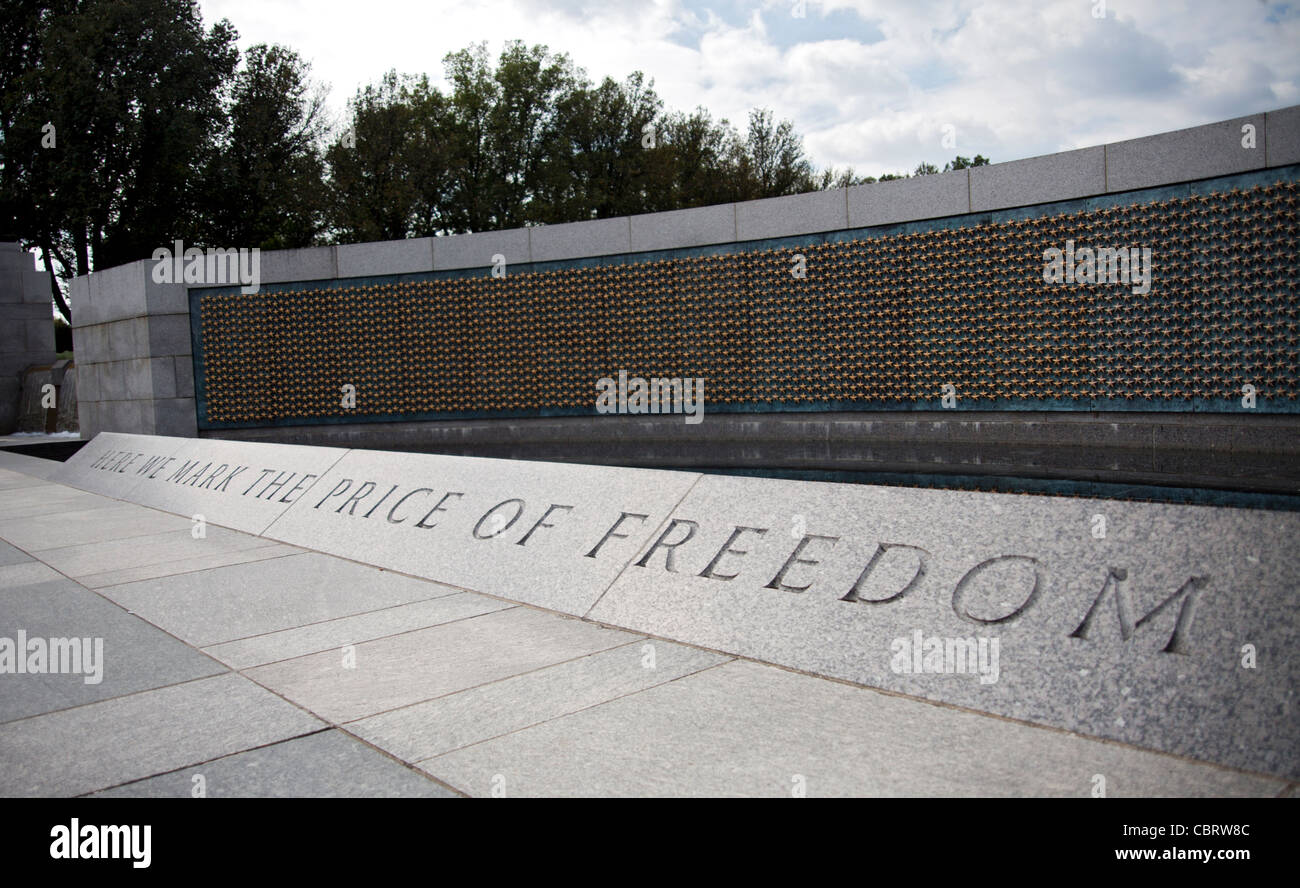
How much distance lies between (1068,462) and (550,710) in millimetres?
6185

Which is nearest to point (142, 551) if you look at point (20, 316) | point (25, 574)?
point (25, 574)

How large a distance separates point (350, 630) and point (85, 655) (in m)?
1.07

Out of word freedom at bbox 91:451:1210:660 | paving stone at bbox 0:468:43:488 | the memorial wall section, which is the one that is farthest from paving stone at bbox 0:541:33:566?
the memorial wall section

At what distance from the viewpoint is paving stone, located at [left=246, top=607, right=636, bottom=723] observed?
10.6 ft

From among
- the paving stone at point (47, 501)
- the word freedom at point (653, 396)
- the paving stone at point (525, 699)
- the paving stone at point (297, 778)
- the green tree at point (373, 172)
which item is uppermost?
the green tree at point (373, 172)

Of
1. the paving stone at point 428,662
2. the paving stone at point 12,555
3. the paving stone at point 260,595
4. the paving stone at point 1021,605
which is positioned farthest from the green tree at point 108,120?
the paving stone at point 1021,605

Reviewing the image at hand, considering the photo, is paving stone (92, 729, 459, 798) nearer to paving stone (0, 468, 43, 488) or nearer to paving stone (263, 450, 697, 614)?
paving stone (263, 450, 697, 614)

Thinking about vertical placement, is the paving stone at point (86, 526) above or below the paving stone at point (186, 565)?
above

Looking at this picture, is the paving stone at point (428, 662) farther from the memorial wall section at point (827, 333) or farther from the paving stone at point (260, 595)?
the memorial wall section at point (827, 333)

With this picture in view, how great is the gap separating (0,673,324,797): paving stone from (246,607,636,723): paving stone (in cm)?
16

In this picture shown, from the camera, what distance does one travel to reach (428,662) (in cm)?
362

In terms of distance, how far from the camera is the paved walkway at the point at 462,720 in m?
2.44

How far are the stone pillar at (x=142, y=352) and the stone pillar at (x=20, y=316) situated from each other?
27.6 feet
